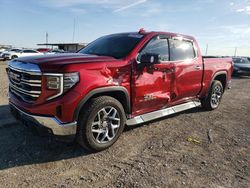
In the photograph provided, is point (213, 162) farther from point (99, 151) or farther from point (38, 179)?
point (38, 179)

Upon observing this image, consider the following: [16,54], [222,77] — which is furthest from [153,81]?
[16,54]

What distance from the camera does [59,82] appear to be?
11.7 ft

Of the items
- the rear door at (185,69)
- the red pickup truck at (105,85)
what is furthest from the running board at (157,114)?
the rear door at (185,69)

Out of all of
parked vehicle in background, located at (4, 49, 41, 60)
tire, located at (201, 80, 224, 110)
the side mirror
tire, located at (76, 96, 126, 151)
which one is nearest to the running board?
tire, located at (76, 96, 126, 151)

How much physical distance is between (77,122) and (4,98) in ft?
13.5

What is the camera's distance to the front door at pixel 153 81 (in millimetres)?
4527

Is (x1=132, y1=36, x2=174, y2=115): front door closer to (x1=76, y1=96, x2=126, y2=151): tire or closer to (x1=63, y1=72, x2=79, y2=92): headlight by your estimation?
(x1=76, y1=96, x2=126, y2=151): tire

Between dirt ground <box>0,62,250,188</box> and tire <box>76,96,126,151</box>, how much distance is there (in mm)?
177

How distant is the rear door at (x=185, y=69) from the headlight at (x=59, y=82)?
7.86 feet

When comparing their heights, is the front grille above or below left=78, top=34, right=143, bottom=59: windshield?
below

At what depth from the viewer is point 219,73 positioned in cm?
707

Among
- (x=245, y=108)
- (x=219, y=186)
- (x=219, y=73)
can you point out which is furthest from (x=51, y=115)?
(x=245, y=108)

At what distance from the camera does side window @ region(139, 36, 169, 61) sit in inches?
192

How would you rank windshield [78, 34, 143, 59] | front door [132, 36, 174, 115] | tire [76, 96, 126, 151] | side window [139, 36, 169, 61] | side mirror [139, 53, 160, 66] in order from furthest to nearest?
side window [139, 36, 169, 61] < windshield [78, 34, 143, 59] < front door [132, 36, 174, 115] < side mirror [139, 53, 160, 66] < tire [76, 96, 126, 151]
